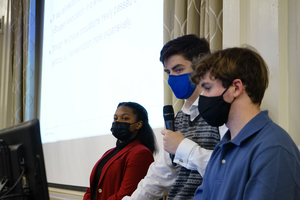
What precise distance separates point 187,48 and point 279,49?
1.42 ft

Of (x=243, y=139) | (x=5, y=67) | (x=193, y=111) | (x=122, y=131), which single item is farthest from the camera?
(x=5, y=67)

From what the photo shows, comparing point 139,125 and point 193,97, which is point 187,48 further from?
point 139,125

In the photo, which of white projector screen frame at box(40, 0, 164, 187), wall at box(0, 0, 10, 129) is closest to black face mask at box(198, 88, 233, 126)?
white projector screen frame at box(40, 0, 164, 187)

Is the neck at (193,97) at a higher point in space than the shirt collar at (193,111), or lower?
higher

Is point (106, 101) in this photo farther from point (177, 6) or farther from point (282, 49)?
point (282, 49)

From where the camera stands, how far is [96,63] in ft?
10.7

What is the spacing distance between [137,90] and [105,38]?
0.72 metres

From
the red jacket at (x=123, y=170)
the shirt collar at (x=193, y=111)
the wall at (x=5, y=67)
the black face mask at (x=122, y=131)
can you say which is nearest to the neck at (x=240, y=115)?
the shirt collar at (x=193, y=111)

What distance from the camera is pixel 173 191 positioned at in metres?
1.49

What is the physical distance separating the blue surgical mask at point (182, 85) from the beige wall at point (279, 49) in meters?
0.35

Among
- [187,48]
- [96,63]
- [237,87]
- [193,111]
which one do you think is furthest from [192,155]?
[96,63]

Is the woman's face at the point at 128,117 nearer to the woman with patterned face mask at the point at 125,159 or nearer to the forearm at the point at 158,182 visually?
the woman with patterned face mask at the point at 125,159

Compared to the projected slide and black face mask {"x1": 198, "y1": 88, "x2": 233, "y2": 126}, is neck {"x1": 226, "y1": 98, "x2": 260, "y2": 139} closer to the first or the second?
black face mask {"x1": 198, "y1": 88, "x2": 233, "y2": 126}

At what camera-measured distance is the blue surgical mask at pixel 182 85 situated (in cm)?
161
